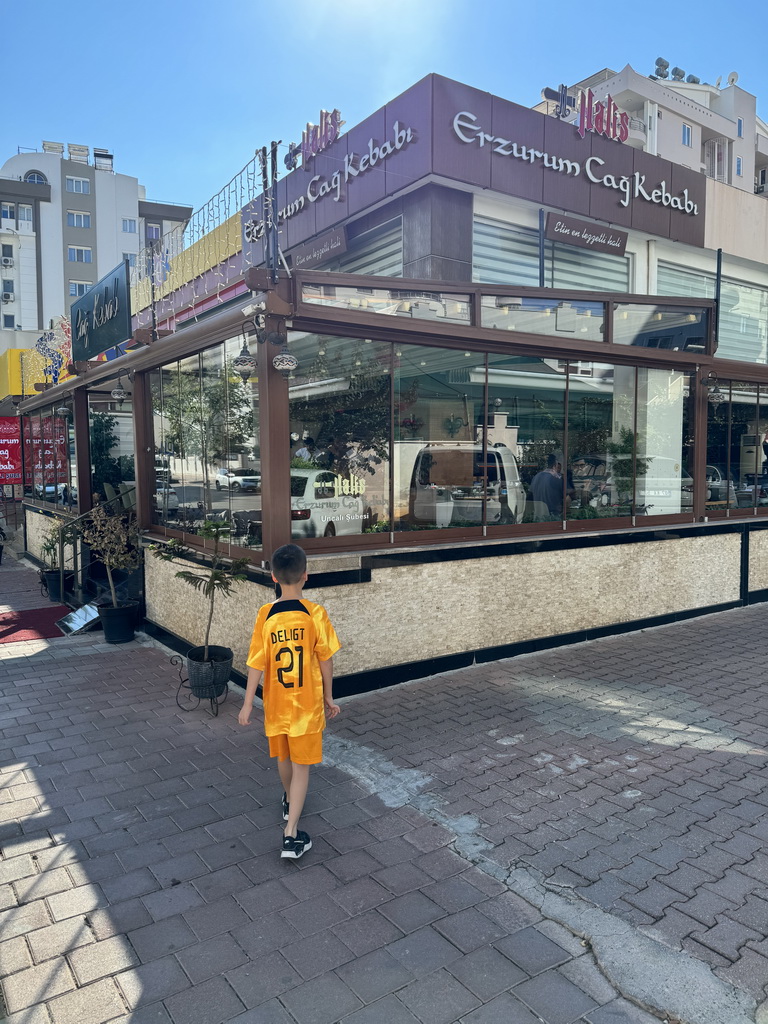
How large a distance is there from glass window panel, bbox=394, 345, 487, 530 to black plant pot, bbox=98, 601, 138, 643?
3594mm

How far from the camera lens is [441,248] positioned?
902 centimetres

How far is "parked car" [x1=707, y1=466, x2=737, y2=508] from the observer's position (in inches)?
384

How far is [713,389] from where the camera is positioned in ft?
31.8

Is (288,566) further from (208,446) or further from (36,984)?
(208,446)

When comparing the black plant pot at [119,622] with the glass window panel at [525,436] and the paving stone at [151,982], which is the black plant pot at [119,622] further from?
the paving stone at [151,982]

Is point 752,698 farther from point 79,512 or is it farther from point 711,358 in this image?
point 79,512

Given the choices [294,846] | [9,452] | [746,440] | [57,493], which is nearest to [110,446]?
[57,493]

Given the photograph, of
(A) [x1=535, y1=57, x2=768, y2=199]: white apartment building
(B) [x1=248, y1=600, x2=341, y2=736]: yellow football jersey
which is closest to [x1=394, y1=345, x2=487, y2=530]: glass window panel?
(B) [x1=248, y1=600, x2=341, y2=736]: yellow football jersey

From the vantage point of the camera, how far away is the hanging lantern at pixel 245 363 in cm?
612

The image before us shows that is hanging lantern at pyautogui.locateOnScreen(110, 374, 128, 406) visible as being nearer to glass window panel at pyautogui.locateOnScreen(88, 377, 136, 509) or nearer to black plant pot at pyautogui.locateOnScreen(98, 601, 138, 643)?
glass window panel at pyautogui.locateOnScreen(88, 377, 136, 509)

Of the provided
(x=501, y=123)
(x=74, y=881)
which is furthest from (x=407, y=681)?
(x=501, y=123)

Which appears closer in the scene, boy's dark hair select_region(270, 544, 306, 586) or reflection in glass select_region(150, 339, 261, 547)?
boy's dark hair select_region(270, 544, 306, 586)

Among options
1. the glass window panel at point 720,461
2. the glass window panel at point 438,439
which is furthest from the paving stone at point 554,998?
the glass window panel at point 720,461

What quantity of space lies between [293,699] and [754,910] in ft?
7.87
